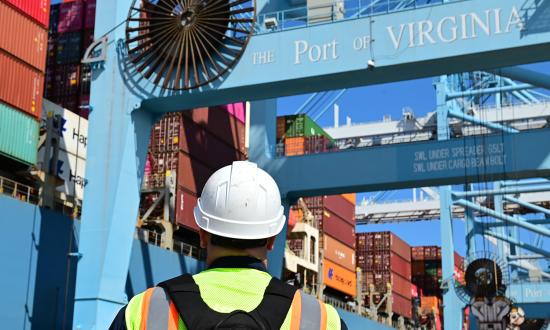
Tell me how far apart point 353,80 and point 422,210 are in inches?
1230

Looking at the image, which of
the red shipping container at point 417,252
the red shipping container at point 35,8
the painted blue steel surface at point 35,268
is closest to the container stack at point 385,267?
the red shipping container at point 417,252

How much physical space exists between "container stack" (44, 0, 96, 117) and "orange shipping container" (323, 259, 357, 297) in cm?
1351

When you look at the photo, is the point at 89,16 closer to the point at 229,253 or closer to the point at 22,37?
the point at 22,37

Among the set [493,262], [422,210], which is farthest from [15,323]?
[422,210]

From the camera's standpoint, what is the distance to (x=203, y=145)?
78.1 ft

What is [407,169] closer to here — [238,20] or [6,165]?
[238,20]

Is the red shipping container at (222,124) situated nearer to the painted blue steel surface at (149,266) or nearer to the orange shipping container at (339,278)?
the painted blue steel surface at (149,266)

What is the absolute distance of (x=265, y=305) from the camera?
1664mm

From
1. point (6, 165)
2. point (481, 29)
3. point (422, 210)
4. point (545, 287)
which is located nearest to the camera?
point (481, 29)

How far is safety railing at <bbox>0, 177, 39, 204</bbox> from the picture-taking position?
655 inches

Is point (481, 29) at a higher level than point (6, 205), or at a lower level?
higher

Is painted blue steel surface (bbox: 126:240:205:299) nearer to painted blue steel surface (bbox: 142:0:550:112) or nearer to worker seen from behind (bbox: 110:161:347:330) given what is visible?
painted blue steel surface (bbox: 142:0:550:112)

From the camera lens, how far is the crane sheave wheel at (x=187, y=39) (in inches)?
587

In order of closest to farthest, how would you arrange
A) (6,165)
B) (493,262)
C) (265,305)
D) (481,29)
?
(265,305)
(481,29)
(6,165)
(493,262)
